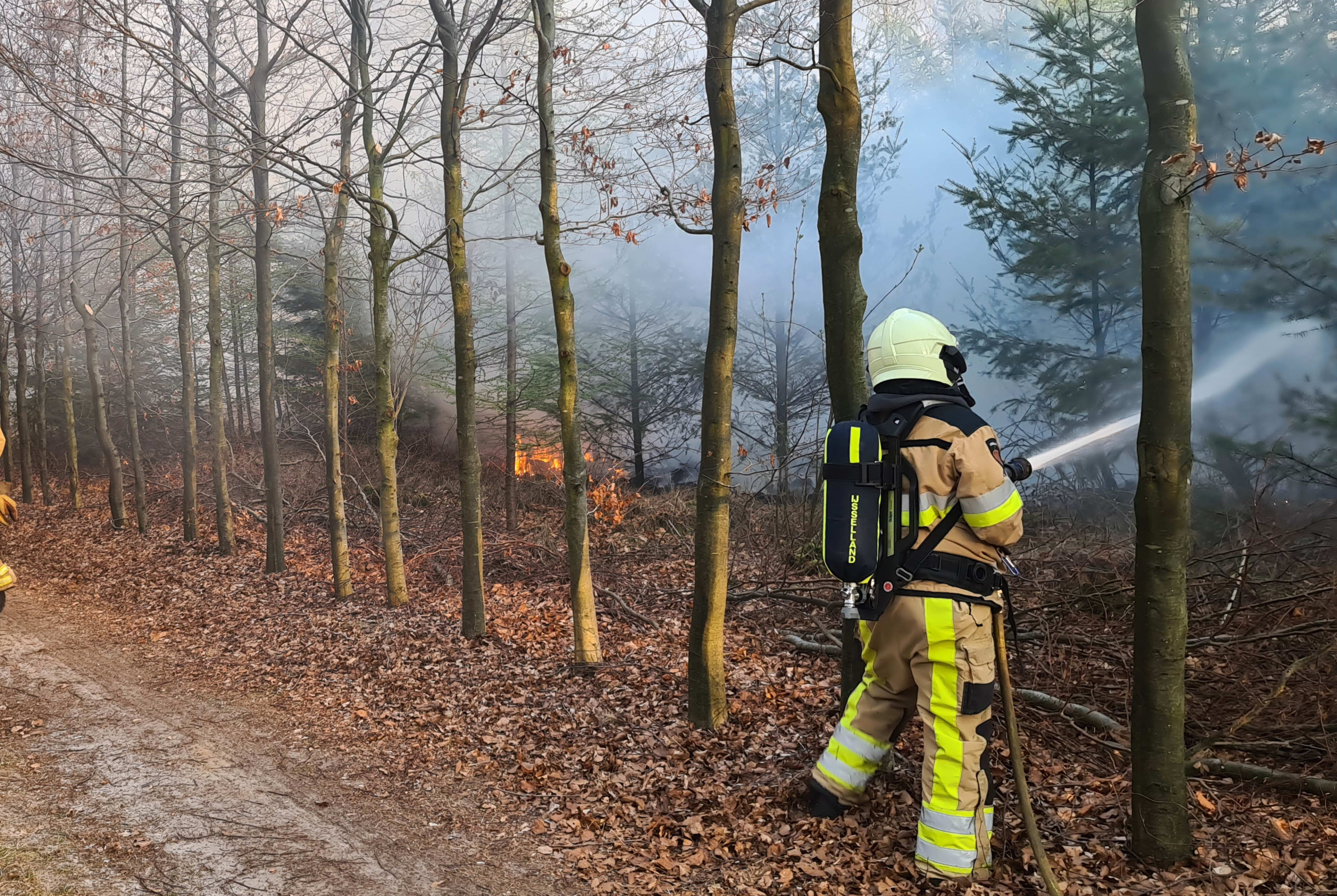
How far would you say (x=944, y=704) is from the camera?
141 inches

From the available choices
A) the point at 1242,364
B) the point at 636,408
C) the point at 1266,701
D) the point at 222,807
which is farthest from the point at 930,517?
the point at 636,408

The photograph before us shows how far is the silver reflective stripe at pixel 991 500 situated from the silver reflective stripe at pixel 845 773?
1424mm

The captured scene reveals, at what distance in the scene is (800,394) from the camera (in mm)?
18484

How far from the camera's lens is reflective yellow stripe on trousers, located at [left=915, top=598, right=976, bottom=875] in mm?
3508

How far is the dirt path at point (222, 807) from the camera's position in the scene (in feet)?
13.5

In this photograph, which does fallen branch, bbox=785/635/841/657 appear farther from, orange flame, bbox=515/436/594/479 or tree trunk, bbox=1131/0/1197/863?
orange flame, bbox=515/436/594/479

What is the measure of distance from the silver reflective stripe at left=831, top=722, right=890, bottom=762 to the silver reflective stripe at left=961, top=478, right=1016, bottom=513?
127 cm

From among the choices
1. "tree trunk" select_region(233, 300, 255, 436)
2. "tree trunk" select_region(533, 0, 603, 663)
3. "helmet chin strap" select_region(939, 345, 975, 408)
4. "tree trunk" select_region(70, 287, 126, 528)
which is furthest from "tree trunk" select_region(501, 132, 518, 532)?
"helmet chin strap" select_region(939, 345, 975, 408)

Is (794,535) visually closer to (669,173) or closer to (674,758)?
(674,758)

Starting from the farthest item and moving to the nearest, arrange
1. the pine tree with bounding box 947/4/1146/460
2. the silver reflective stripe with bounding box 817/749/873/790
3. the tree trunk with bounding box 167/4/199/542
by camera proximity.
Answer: the tree trunk with bounding box 167/4/199/542 → the pine tree with bounding box 947/4/1146/460 → the silver reflective stripe with bounding box 817/749/873/790

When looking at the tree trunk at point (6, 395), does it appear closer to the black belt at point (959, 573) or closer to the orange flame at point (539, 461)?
the orange flame at point (539, 461)

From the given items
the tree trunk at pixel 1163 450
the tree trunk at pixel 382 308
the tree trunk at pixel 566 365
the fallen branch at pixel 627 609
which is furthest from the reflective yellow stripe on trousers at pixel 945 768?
the tree trunk at pixel 382 308

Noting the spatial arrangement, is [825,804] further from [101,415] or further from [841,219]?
[101,415]

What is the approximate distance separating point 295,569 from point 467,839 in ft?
28.9
